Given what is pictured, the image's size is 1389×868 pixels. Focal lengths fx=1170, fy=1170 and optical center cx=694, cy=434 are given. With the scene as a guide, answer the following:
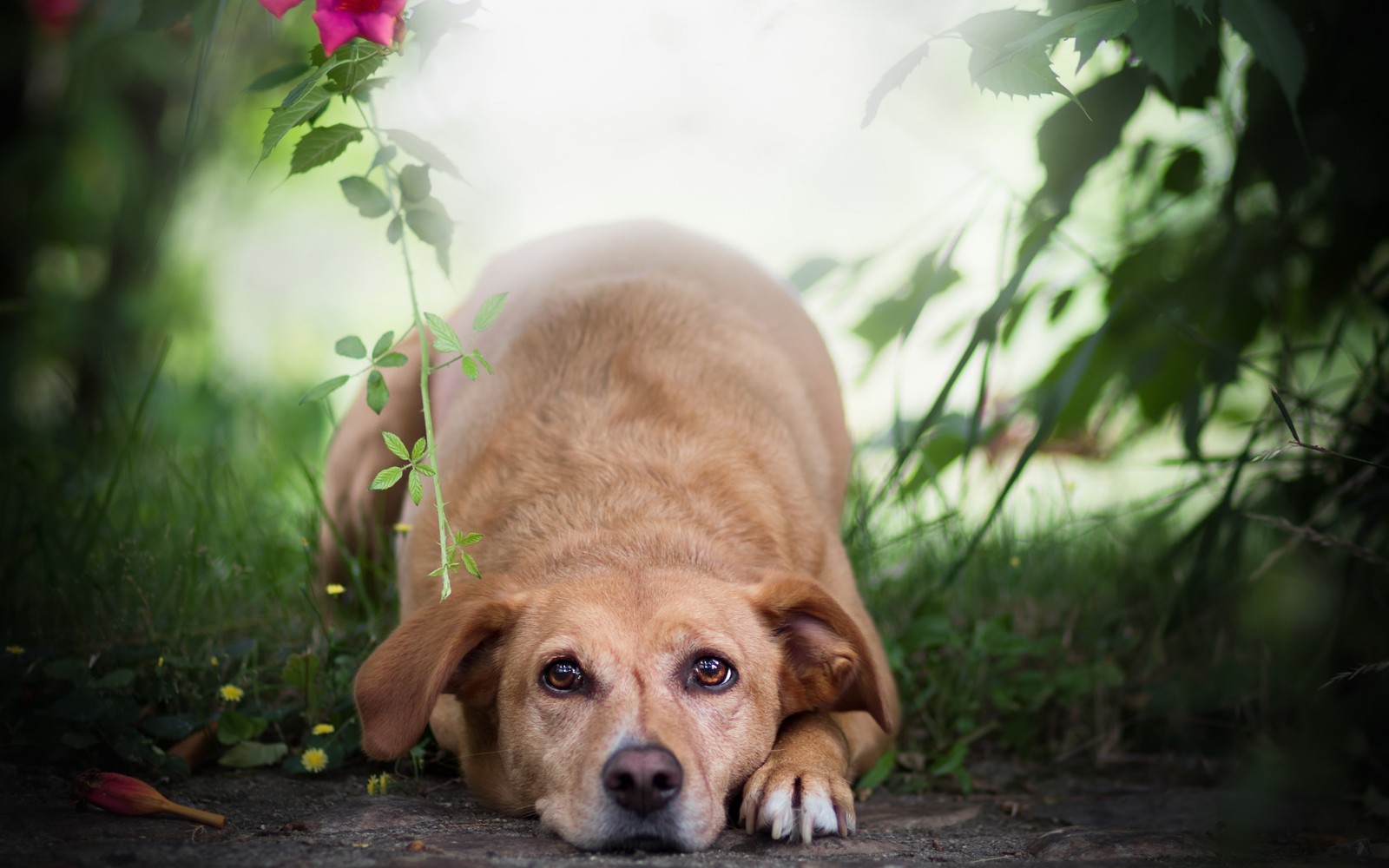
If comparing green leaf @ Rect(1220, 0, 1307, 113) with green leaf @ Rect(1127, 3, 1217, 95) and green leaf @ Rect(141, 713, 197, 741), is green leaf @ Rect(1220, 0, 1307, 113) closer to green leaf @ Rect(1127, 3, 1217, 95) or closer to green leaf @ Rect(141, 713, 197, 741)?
green leaf @ Rect(1127, 3, 1217, 95)

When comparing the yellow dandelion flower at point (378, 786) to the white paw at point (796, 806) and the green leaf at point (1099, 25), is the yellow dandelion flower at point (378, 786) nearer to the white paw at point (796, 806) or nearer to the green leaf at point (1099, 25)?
the white paw at point (796, 806)

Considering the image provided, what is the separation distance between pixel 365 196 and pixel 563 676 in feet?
3.33

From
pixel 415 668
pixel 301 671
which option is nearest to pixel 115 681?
pixel 301 671

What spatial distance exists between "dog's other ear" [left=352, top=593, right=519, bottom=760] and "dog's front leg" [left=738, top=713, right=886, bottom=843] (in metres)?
0.61

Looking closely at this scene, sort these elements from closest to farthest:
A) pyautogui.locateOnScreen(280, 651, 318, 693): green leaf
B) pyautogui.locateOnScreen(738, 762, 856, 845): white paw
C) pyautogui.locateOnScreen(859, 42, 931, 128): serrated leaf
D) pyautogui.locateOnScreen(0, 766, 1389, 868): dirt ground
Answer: pyautogui.locateOnScreen(0, 766, 1389, 868): dirt ground → pyautogui.locateOnScreen(859, 42, 931, 128): serrated leaf → pyautogui.locateOnScreen(738, 762, 856, 845): white paw → pyautogui.locateOnScreen(280, 651, 318, 693): green leaf

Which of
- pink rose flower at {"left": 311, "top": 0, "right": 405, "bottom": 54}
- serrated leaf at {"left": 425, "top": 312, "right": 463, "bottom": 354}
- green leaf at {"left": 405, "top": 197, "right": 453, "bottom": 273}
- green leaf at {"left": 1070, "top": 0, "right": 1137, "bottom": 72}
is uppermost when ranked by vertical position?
pink rose flower at {"left": 311, "top": 0, "right": 405, "bottom": 54}

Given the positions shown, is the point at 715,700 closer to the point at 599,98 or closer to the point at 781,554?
the point at 781,554

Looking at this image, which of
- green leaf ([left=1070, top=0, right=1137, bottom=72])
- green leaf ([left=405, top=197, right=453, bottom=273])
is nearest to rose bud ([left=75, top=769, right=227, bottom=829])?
green leaf ([left=405, top=197, right=453, bottom=273])

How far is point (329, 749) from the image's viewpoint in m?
2.59

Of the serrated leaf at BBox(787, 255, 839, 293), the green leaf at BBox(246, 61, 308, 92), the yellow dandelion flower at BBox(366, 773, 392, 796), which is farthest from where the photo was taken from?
the serrated leaf at BBox(787, 255, 839, 293)

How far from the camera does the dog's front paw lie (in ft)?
7.32

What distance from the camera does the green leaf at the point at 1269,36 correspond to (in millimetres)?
2119

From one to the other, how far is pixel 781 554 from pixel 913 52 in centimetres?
124

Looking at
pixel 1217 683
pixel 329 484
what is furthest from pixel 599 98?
pixel 1217 683
